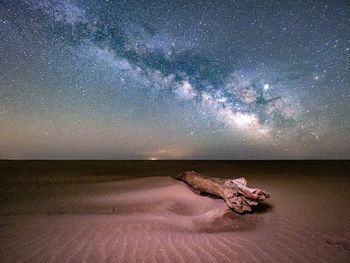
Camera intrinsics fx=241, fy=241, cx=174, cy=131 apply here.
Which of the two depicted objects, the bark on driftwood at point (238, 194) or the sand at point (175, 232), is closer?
the sand at point (175, 232)

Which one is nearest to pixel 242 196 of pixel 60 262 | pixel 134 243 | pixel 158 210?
pixel 158 210

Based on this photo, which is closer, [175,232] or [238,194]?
[175,232]

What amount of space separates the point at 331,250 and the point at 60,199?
11059mm

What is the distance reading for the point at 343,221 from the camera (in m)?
7.61

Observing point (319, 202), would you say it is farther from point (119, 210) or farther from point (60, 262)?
point (60, 262)

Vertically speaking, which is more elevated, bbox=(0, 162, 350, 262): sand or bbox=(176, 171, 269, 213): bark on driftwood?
bbox=(176, 171, 269, 213): bark on driftwood

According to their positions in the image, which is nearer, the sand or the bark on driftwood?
the sand

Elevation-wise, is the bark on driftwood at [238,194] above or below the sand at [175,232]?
above

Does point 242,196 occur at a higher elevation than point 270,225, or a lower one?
higher

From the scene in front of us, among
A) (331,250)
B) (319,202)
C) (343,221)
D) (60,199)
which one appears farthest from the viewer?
(60,199)

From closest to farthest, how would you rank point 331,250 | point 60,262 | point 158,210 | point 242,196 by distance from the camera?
point 60,262 < point 331,250 < point 242,196 < point 158,210

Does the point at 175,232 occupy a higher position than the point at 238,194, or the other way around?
the point at 238,194

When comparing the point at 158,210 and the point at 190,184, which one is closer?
the point at 158,210

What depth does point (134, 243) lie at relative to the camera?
542 cm
